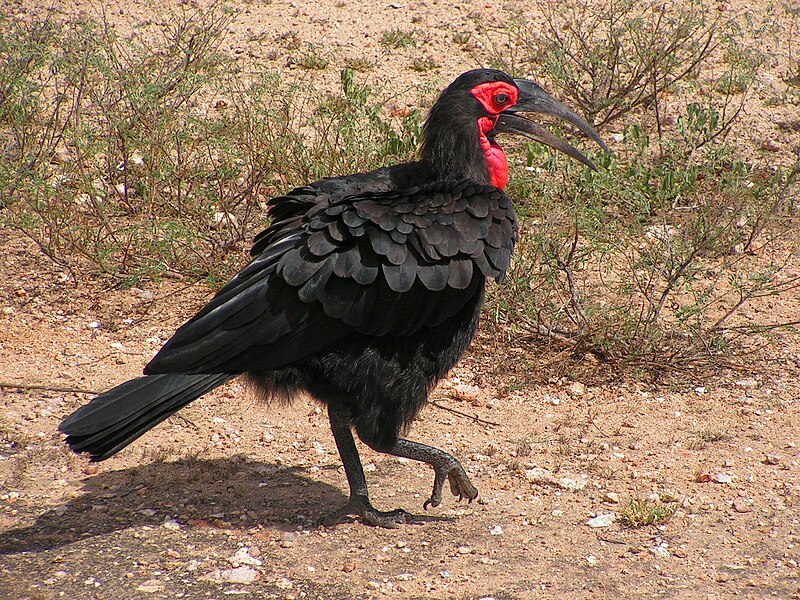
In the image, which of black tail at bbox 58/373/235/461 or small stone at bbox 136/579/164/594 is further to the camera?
black tail at bbox 58/373/235/461

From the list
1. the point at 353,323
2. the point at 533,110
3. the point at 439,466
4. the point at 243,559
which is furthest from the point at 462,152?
the point at 243,559

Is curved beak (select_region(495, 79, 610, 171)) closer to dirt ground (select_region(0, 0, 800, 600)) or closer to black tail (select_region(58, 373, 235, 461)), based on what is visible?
dirt ground (select_region(0, 0, 800, 600))

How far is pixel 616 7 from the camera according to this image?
26.8 ft

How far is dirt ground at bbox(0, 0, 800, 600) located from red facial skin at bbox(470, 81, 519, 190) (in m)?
1.32

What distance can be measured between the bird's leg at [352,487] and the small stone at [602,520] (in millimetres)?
783

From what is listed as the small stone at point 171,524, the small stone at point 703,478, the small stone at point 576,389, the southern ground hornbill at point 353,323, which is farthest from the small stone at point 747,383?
the small stone at point 171,524

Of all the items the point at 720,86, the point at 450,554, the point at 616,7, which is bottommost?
the point at 450,554

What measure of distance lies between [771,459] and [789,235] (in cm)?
231

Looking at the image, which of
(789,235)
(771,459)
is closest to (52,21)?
(789,235)

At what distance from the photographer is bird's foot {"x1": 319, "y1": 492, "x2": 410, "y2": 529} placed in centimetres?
409

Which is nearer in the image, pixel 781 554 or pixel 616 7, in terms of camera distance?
pixel 781 554

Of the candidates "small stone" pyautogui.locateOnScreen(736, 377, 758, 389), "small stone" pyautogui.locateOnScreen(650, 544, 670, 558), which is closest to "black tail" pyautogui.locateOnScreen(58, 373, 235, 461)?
"small stone" pyautogui.locateOnScreen(650, 544, 670, 558)

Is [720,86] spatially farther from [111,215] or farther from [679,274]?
[111,215]

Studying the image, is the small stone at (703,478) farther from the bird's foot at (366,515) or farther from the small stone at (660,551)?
the bird's foot at (366,515)
